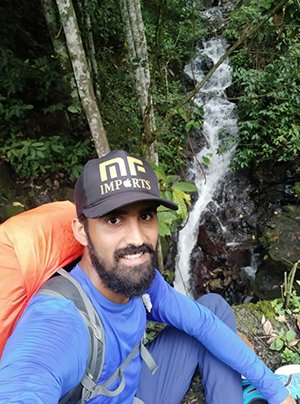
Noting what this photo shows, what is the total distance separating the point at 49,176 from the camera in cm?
526

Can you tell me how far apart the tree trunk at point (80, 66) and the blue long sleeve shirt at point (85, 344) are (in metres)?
1.39

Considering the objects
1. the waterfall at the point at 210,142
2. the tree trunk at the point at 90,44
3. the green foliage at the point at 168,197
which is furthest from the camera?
the waterfall at the point at 210,142

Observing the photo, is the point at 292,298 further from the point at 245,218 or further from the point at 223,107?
the point at 223,107

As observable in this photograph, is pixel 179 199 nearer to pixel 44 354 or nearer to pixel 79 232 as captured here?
pixel 79 232

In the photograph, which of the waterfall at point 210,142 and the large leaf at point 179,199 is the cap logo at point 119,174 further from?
→ the waterfall at point 210,142

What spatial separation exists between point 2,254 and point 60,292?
274 millimetres

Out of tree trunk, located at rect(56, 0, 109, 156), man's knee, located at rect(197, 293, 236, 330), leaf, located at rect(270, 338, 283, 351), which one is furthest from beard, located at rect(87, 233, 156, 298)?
leaf, located at rect(270, 338, 283, 351)

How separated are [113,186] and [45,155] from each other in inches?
147

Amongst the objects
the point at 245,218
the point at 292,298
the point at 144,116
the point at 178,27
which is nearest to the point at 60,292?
the point at 144,116

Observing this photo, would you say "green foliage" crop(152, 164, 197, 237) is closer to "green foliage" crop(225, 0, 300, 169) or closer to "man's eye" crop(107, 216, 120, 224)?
"man's eye" crop(107, 216, 120, 224)

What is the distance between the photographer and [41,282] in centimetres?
143

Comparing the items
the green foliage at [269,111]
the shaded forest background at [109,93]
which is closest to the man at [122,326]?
the shaded forest background at [109,93]

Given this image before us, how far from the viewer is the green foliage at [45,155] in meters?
4.66

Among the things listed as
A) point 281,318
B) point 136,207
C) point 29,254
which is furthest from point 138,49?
point 281,318
